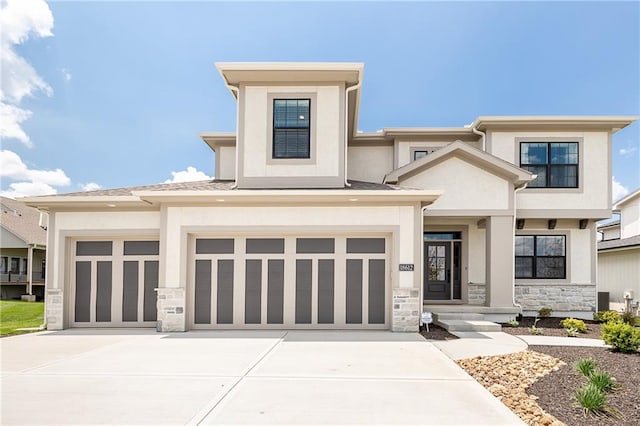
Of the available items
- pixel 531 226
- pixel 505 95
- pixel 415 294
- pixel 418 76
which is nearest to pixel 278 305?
pixel 415 294

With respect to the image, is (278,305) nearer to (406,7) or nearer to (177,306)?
(177,306)

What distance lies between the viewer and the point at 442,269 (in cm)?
1521

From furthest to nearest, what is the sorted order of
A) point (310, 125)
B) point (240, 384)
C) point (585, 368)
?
1. point (310, 125)
2. point (585, 368)
3. point (240, 384)

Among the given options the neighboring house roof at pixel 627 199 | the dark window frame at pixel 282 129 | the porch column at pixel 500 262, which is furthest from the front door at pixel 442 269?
the neighboring house roof at pixel 627 199

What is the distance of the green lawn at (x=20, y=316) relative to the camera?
43.8ft

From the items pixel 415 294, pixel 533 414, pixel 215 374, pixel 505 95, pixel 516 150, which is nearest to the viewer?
pixel 533 414

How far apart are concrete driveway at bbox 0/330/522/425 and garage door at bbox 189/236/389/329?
5.51 ft

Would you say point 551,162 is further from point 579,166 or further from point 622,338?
point 622,338

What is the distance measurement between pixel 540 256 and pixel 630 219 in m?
12.3

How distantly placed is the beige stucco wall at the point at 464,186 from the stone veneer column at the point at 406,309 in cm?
349

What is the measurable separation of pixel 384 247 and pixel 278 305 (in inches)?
127

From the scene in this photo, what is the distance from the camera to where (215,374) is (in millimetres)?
6680

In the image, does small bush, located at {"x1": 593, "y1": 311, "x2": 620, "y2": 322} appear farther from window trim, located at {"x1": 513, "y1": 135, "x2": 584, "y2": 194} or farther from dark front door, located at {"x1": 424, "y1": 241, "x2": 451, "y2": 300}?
dark front door, located at {"x1": 424, "y1": 241, "x2": 451, "y2": 300}

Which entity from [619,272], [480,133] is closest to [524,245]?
[480,133]
